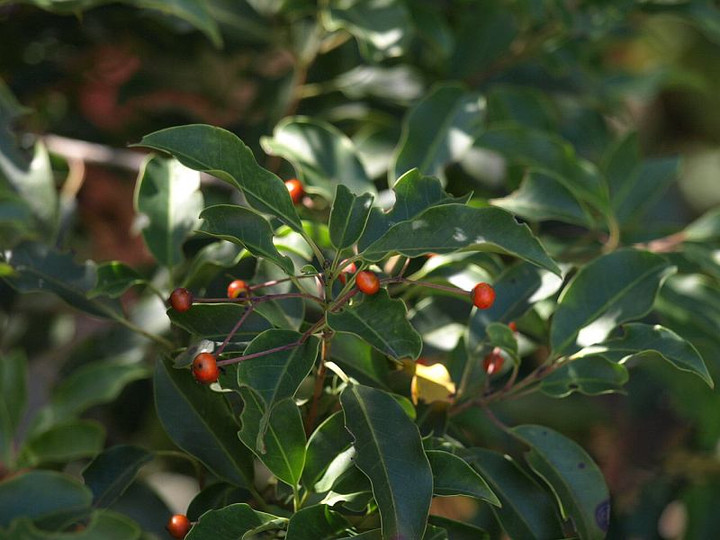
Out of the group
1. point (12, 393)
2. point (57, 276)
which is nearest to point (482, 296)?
point (57, 276)

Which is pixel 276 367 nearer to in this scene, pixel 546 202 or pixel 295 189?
pixel 295 189

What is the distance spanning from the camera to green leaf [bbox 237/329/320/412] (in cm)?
59

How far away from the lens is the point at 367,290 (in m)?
0.62

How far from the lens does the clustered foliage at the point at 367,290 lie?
62cm

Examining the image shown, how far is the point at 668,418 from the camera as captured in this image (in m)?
1.49

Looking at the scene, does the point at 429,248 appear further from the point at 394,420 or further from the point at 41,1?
the point at 41,1

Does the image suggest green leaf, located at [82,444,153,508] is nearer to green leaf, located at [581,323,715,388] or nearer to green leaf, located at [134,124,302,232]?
green leaf, located at [134,124,302,232]

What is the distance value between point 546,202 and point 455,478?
370 mm

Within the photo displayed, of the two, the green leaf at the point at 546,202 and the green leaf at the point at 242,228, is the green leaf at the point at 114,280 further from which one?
the green leaf at the point at 546,202

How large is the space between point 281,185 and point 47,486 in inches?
10.3

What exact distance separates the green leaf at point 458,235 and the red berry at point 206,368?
13 centimetres

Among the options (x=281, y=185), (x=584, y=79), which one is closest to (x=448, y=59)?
(x=584, y=79)

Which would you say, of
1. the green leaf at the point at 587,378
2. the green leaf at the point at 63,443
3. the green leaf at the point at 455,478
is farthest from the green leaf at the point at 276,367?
the green leaf at the point at 63,443

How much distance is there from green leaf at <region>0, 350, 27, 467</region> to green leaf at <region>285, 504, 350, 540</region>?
16.5 inches
